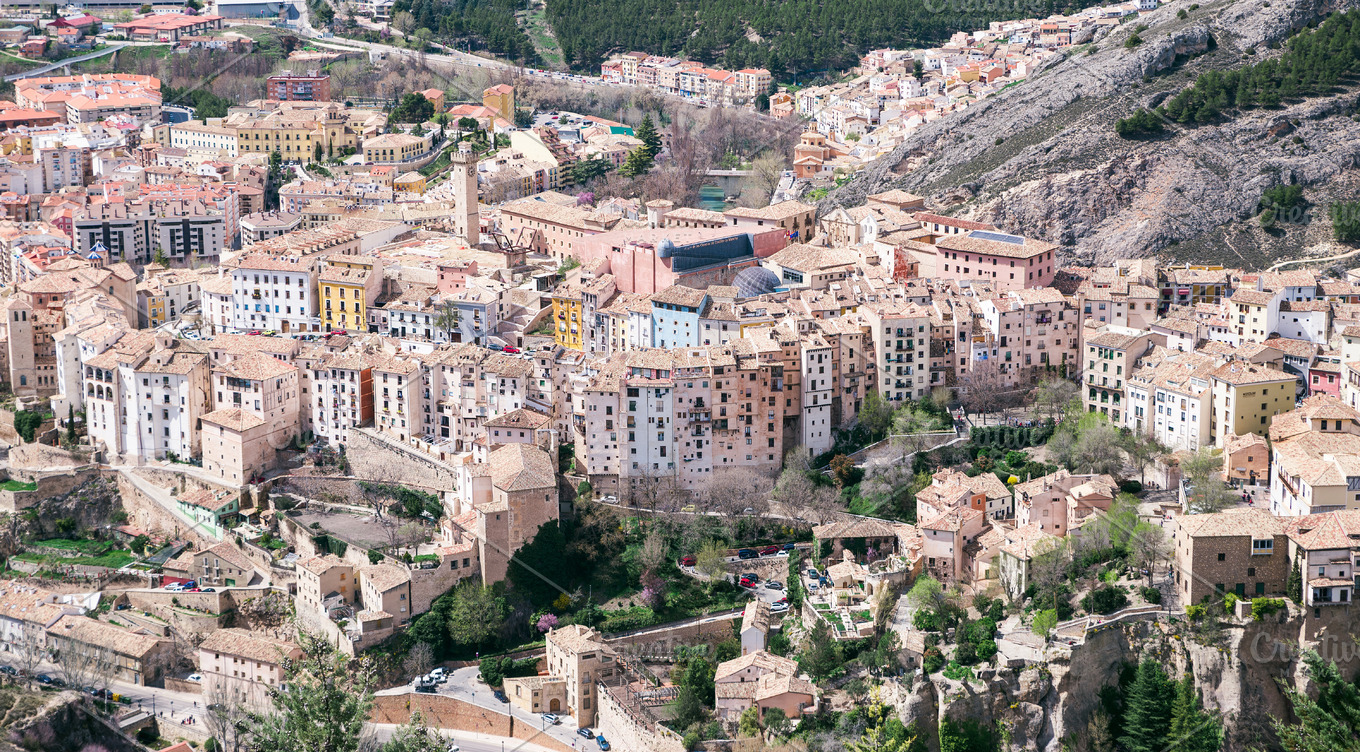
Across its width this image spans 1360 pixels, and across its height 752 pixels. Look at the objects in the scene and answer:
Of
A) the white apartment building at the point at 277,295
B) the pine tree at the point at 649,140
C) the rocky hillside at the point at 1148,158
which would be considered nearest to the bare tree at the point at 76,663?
the white apartment building at the point at 277,295

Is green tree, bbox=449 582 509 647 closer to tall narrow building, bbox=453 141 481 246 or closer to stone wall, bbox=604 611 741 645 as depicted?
stone wall, bbox=604 611 741 645

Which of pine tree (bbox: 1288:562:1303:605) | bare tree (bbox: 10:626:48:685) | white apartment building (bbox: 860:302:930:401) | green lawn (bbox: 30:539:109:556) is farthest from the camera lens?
green lawn (bbox: 30:539:109:556)

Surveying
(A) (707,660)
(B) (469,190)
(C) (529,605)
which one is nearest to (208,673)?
(C) (529,605)

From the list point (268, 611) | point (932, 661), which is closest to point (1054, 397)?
point (932, 661)

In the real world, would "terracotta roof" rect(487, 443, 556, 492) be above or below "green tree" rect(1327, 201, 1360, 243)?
below

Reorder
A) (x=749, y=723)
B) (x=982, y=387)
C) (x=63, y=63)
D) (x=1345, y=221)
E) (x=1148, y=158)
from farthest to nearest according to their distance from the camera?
(x=63, y=63) < (x=1148, y=158) < (x=1345, y=221) < (x=982, y=387) < (x=749, y=723)

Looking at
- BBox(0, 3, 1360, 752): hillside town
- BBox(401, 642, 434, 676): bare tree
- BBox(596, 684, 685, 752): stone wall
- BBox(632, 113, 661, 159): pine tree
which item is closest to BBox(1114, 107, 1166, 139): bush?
BBox(0, 3, 1360, 752): hillside town

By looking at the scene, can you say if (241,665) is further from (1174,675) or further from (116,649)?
(1174,675)
